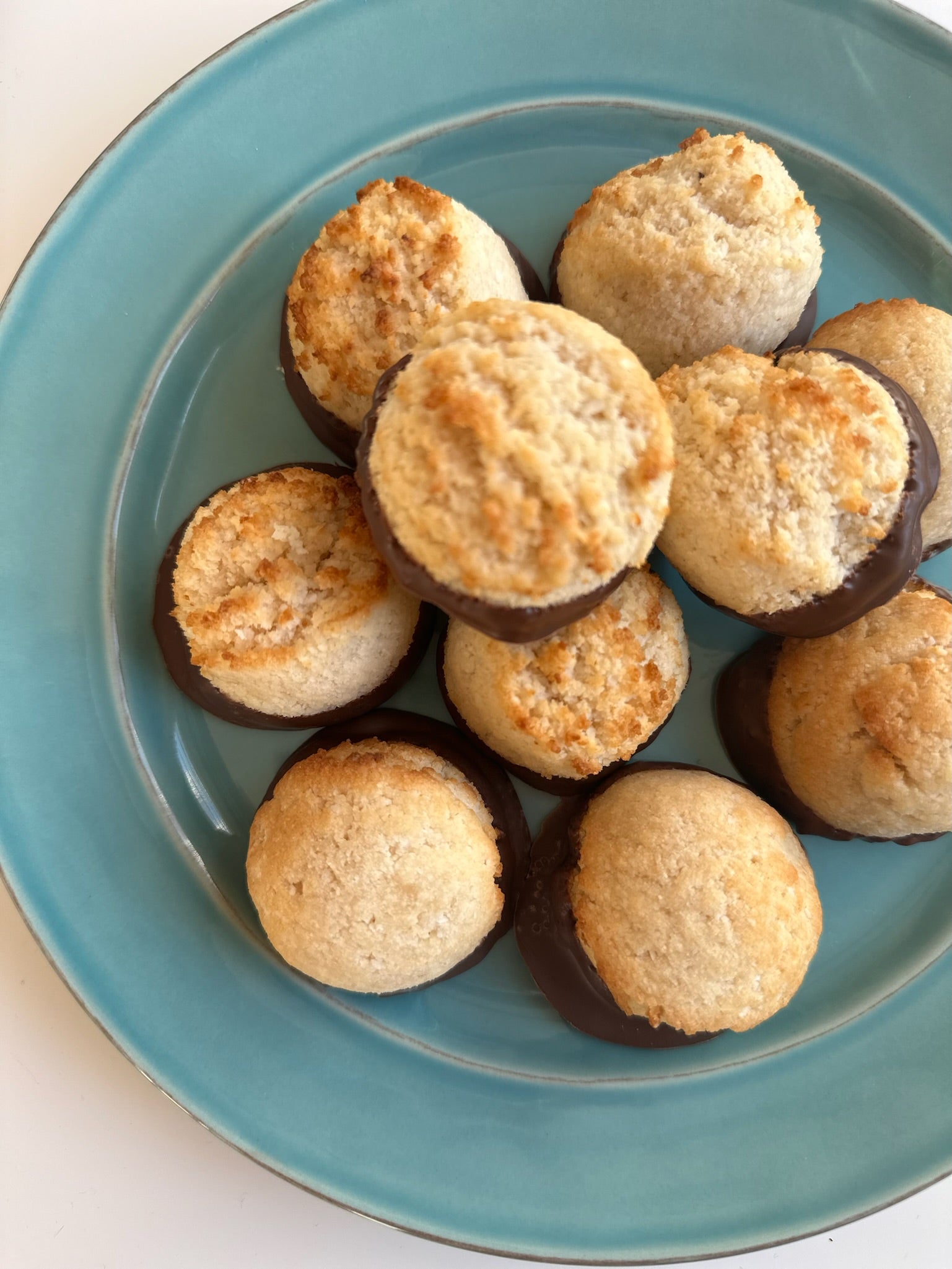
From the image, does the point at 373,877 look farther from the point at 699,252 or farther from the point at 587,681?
the point at 699,252

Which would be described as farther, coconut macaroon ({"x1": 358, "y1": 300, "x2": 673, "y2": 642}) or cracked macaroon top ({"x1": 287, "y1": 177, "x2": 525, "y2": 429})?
cracked macaroon top ({"x1": 287, "y1": 177, "x2": 525, "y2": 429})

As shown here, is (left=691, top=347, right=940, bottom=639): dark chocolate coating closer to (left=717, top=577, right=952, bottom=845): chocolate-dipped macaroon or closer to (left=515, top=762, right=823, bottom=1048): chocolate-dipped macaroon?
(left=717, top=577, right=952, bottom=845): chocolate-dipped macaroon

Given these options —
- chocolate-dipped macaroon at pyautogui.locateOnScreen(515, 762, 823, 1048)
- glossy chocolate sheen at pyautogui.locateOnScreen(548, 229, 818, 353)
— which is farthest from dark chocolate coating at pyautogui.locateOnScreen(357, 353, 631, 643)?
glossy chocolate sheen at pyautogui.locateOnScreen(548, 229, 818, 353)

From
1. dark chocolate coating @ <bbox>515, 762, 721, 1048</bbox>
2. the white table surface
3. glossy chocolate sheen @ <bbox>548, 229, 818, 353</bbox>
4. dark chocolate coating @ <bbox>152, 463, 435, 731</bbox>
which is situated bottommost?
the white table surface

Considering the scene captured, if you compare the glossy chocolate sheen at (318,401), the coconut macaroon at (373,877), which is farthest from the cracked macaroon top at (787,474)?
the coconut macaroon at (373,877)

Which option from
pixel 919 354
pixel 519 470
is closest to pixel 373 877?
pixel 519 470

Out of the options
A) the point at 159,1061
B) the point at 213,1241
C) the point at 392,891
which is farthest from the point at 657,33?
the point at 213,1241

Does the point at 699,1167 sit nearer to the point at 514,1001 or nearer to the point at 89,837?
the point at 514,1001
